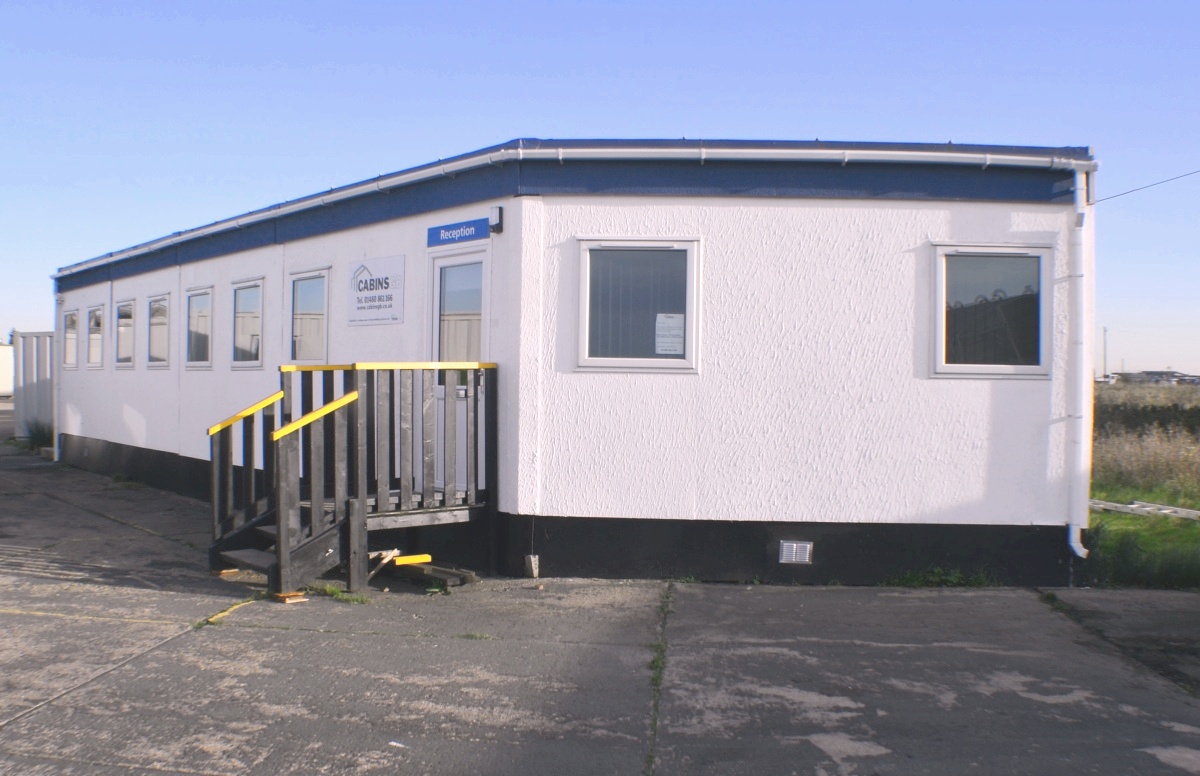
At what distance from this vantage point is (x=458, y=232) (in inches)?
332

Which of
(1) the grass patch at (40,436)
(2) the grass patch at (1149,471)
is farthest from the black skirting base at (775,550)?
(1) the grass patch at (40,436)

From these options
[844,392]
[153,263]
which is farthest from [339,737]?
[153,263]

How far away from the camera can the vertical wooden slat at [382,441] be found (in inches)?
294

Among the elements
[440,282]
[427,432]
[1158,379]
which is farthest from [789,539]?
[1158,379]

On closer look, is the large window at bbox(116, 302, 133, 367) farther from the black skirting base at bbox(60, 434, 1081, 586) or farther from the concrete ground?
the black skirting base at bbox(60, 434, 1081, 586)

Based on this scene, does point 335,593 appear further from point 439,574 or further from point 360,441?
point 360,441

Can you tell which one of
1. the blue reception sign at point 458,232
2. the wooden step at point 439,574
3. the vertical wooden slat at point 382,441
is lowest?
the wooden step at point 439,574

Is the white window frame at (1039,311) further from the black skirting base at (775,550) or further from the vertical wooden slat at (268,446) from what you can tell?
the vertical wooden slat at (268,446)

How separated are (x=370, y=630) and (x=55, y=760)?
2.23 m

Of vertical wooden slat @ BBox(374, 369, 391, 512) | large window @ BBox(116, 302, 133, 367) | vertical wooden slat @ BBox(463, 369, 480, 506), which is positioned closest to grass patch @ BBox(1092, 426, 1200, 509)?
vertical wooden slat @ BBox(463, 369, 480, 506)

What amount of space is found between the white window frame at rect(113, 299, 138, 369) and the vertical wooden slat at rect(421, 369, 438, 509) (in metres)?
8.65

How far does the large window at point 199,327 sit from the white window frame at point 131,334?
214 centimetres

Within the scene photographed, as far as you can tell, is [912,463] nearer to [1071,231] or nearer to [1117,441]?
[1071,231]

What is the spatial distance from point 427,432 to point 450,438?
0.20 metres
